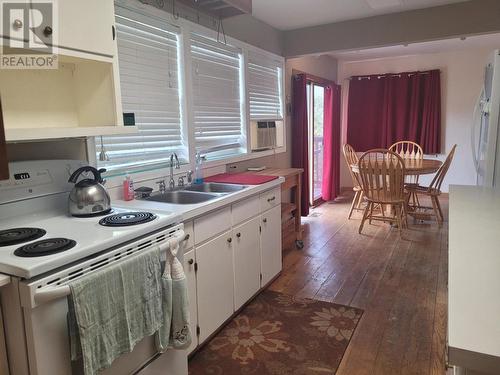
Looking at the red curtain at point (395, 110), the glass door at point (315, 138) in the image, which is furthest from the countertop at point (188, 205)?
the red curtain at point (395, 110)

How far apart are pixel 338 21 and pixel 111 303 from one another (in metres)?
3.61

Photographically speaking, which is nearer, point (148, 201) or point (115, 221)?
point (115, 221)

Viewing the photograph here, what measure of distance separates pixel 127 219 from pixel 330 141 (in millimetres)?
4812

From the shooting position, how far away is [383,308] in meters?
2.61

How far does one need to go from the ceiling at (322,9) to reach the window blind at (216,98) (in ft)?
1.73

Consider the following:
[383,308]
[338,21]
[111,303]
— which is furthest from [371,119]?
[111,303]

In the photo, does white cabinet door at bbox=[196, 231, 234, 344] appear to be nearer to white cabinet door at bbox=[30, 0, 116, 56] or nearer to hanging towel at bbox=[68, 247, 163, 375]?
hanging towel at bbox=[68, 247, 163, 375]

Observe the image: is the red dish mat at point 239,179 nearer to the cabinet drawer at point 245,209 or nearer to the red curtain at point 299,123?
the cabinet drawer at point 245,209

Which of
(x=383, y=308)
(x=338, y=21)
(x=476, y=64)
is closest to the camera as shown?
(x=383, y=308)

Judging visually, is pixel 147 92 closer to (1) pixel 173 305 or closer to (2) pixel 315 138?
(1) pixel 173 305

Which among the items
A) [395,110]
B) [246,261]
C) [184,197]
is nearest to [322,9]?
[184,197]

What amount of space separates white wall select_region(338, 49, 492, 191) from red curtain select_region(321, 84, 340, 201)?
1231 mm

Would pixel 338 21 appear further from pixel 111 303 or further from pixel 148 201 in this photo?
pixel 111 303

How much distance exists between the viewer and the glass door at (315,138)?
18.0ft
